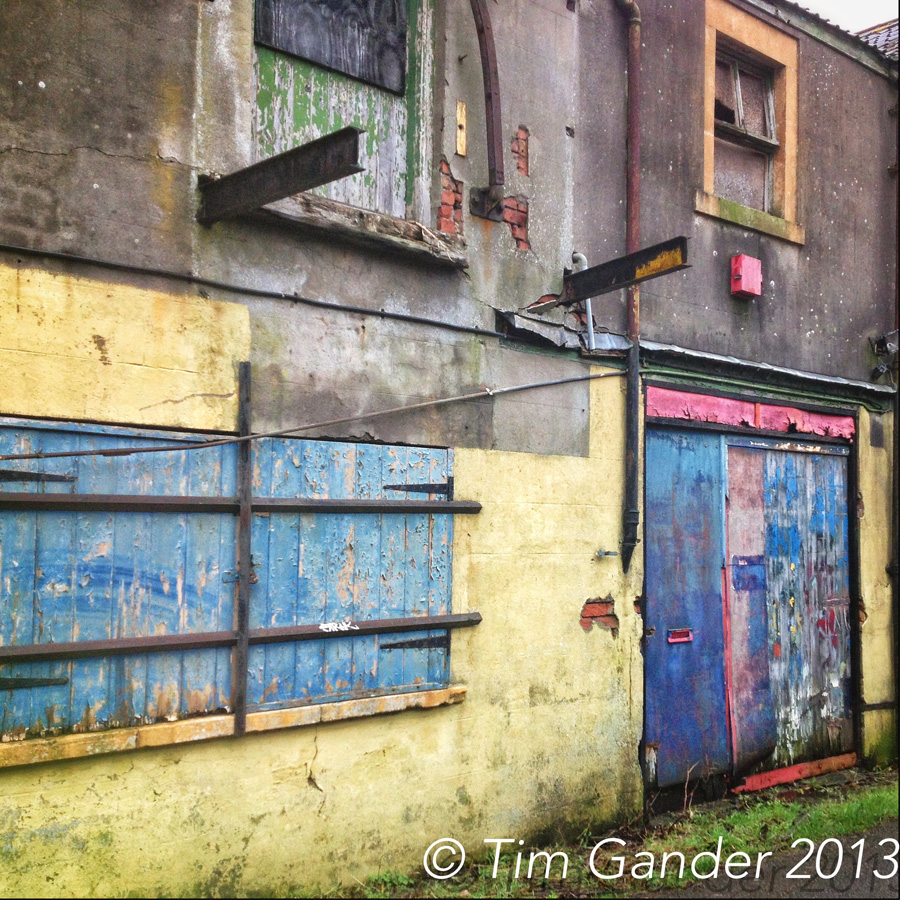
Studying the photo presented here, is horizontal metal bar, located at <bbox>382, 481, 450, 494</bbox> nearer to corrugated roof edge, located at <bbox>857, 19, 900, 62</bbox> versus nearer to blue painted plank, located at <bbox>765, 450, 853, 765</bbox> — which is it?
blue painted plank, located at <bbox>765, 450, 853, 765</bbox>

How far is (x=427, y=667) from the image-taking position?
17.2 ft

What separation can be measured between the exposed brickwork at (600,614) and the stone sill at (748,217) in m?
3.09

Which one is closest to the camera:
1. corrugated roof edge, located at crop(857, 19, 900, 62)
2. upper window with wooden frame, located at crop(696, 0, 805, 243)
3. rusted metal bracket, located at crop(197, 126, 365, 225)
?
rusted metal bracket, located at crop(197, 126, 365, 225)

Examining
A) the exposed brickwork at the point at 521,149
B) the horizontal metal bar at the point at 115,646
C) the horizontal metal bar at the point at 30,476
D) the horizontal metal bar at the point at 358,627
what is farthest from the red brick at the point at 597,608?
the horizontal metal bar at the point at 30,476

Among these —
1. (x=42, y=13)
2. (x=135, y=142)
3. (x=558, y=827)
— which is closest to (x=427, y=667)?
(x=558, y=827)

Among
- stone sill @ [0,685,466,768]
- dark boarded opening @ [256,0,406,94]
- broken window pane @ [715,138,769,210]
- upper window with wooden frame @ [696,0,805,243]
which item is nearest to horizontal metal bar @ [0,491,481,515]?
stone sill @ [0,685,466,768]

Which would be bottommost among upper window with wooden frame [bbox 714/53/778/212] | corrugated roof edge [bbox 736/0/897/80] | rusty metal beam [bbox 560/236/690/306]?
rusty metal beam [bbox 560/236/690/306]

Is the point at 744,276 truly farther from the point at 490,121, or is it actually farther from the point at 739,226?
the point at 490,121

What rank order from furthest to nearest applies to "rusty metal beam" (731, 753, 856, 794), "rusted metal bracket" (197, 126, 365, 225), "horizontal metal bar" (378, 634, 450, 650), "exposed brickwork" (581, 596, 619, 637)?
"rusty metal beam" (731, 753, 856, 794), "exposed brickwork" (581, 596, 619, 637), "horizontal metal bar" (378, 634, 450, 650), "rusted metal bracket" (197, 126, 365, 225)

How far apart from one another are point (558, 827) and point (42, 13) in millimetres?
5231

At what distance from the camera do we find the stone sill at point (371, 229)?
4746 mm

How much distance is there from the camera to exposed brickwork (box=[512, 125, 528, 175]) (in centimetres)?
587

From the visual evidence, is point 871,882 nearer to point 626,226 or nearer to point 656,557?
point 656,557

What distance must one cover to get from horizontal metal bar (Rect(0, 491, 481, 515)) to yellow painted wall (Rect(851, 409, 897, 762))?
4.57 m
